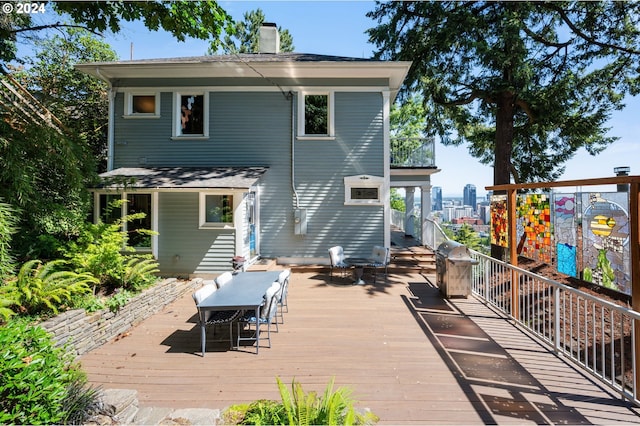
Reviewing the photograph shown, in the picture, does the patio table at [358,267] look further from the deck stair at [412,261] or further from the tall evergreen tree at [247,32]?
the tall evergreen tree at [247,32]

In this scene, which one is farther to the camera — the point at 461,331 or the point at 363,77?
the point at 363,77

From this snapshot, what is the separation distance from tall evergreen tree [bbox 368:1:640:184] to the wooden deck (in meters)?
7.82

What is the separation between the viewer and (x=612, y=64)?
11.0 metres

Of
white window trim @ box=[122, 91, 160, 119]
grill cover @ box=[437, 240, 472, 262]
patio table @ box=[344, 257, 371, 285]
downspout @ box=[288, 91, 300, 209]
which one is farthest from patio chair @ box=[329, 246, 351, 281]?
white window trim @ box=[122, 91, 160, 119]

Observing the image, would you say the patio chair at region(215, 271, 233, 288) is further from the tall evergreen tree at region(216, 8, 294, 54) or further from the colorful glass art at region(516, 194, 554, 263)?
the tall evergreen tree at region(216, 8, 294, 54)

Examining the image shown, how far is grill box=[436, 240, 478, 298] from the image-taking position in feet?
21.1

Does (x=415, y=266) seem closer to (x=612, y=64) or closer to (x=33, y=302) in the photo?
(x=33, y=302)

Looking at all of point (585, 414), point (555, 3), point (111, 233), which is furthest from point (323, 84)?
point (585, 414)

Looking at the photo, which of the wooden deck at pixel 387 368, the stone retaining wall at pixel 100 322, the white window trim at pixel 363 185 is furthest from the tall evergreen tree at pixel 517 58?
the stone retaining wall at pixel 100 322

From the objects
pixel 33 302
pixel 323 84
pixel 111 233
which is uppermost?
pixel 323 84

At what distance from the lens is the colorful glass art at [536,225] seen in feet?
15.8

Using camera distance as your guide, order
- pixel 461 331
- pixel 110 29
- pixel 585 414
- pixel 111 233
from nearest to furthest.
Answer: pixel 585 414 → pixel 461 331 → pixel 111 233 → pixel 110 29

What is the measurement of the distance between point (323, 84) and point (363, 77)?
1336 mm

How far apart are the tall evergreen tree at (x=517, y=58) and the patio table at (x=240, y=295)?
30.3 feet
